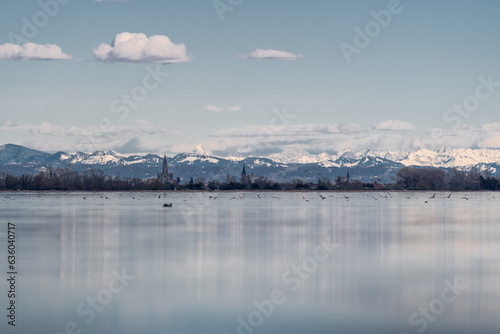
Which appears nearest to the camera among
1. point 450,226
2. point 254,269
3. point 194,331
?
point 194,331

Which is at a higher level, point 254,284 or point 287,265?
point 287,265

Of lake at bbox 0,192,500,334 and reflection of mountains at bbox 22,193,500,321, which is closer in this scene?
lake at bbox 0,192,500,334

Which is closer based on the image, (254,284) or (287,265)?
(254,284)

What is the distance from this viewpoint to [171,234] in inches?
2068

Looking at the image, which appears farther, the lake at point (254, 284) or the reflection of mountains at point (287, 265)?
the reflection of mountains at point (287, 265)

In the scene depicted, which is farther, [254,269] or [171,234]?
[171,234]

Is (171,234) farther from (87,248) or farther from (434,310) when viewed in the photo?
(434,310)

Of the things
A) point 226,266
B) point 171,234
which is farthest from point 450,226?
point 226,266

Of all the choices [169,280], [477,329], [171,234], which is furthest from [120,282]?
[171,234]

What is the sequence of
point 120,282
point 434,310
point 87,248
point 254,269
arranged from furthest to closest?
point 87,248 < point 254,269 < point 120,282 < point 434,310

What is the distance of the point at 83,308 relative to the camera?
22.6 metres

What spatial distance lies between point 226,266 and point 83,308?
441 inches

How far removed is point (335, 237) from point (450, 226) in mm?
18016

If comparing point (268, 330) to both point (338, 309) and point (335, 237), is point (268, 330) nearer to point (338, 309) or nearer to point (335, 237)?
point (338, 309)
